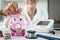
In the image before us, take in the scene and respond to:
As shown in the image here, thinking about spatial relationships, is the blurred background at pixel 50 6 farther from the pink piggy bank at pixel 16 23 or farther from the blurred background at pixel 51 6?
the pink piggy bank at pixel 16 23

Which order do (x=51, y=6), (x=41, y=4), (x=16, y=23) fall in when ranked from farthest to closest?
1. (x=51, y=6)
2. (x=41, y=4)
3. (x=16, y=23)

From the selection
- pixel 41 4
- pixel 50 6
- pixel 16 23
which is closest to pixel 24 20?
pixel 16 23

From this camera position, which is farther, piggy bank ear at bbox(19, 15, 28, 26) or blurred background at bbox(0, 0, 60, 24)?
blurred background at bbox(0, 0, 60, 24)

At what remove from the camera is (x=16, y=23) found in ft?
2.23

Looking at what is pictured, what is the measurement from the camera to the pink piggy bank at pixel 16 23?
68 cm

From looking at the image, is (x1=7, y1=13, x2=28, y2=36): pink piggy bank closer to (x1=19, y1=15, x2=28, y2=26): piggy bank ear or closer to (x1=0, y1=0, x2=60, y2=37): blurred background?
(x1=19, y1=15, x2=28, y2=26): piggy bank ear

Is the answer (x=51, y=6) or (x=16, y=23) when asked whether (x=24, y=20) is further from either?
(x=51, y=6)

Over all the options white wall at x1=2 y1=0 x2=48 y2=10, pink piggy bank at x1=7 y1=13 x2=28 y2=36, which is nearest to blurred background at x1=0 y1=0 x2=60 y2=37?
white wall at x1=2 y1=0 x2=48 y2=10

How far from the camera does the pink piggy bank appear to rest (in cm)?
68

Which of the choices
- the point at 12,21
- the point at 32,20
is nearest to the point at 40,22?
the point at 32,20

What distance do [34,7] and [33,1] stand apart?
49 mm

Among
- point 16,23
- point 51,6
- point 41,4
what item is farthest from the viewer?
point 51,6

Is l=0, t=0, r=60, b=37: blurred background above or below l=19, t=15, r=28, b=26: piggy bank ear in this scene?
above

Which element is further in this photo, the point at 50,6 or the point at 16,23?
the point at 50,6
